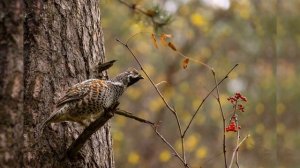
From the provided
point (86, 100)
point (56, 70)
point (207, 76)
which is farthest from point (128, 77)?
point (207, 76)

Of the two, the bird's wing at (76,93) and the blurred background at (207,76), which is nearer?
the bird's wing at (76,93)

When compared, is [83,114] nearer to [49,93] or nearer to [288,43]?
[49,93]

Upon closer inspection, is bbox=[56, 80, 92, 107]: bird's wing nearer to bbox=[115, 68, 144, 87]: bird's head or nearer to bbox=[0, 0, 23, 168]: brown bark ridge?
bbox=[115, 68, 144, 87]: bird's head

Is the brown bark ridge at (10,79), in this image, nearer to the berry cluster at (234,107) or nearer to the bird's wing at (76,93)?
the bird's wing at (76,93)

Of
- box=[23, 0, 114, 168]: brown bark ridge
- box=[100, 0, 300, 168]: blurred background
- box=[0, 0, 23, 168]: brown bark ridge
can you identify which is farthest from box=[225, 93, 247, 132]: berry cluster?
box=[100, 0, 300, 168]: blurred background

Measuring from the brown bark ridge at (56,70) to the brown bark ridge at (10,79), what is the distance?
108 centimetres

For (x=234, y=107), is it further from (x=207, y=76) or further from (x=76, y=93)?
(x=207, y=76)

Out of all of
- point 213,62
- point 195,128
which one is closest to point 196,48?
point 213,62

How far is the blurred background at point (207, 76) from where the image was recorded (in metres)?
13.4

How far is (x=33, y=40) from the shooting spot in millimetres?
4840

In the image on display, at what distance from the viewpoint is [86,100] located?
4.73 meters

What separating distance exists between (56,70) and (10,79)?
1.38 metres

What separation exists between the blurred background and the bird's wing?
7.16 meters

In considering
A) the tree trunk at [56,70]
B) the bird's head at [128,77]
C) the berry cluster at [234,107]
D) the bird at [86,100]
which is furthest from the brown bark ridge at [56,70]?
the berry cluster at [234,107]
